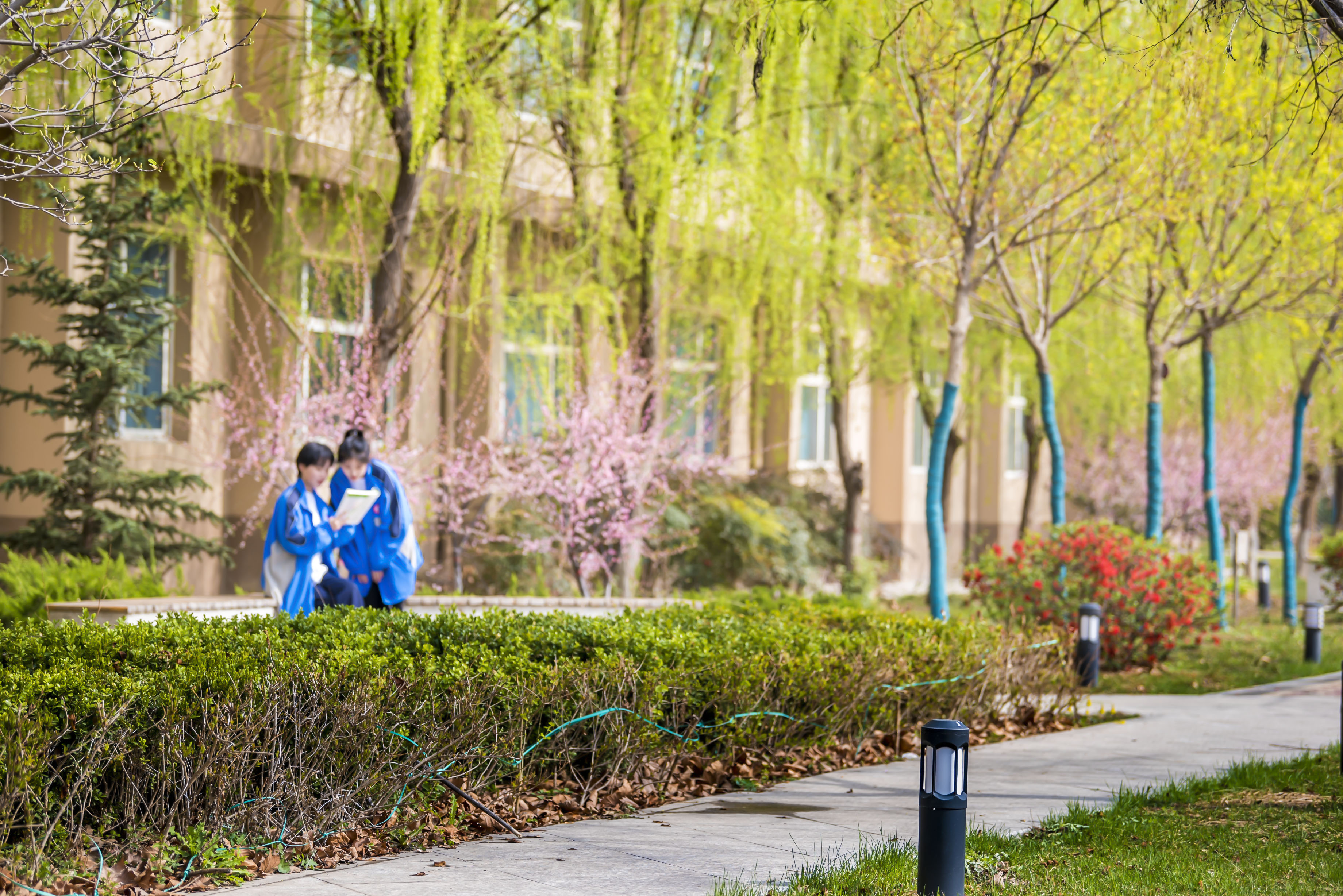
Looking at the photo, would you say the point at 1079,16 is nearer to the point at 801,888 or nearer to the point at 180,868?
the point at 801,888

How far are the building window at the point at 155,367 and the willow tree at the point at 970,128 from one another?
7.87 m

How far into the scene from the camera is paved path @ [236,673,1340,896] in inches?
216

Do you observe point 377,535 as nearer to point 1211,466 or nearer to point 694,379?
point 694,379

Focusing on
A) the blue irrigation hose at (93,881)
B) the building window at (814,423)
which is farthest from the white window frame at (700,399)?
the blue irrigation hose at (93,881)

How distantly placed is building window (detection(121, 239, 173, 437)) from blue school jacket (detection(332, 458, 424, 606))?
561cm

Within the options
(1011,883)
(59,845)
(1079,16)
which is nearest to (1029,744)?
→ (1011,883)

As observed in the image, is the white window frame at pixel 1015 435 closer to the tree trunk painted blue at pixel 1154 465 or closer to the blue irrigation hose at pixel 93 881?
the tree trunk painted blue at pixel 1154 465

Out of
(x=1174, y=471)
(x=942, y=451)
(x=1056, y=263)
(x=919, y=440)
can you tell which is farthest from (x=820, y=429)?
(x=942, y=451)

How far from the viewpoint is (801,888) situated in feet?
17.6

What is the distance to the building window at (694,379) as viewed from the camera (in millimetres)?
17453

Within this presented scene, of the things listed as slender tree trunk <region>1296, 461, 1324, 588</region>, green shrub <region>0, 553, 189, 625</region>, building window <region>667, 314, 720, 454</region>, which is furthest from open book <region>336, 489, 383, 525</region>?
slender tree trunk <region>1296, 461, 1324, 588</region>

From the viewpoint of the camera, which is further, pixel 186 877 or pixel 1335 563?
pixel 1335 563

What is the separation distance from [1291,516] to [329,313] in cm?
1411

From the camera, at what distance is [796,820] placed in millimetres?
6824
